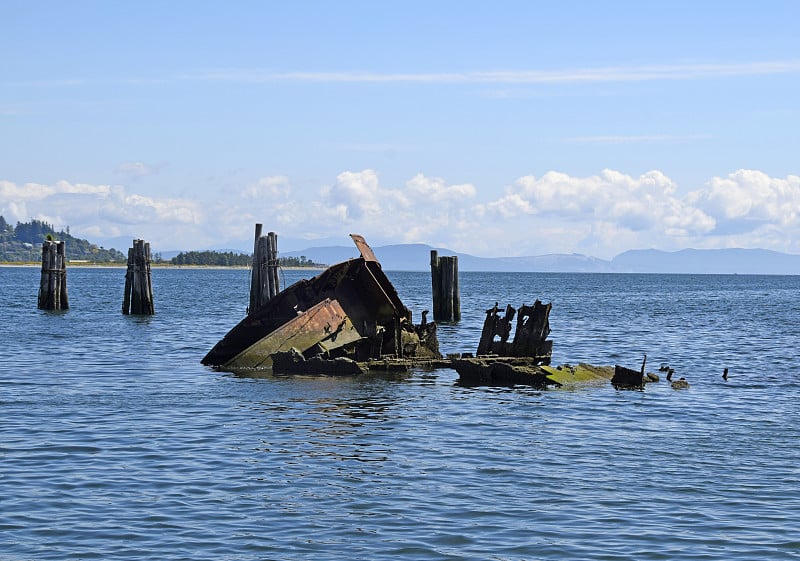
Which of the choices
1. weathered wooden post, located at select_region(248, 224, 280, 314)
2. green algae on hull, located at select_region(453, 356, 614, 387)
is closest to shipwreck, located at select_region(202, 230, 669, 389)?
green algae on hull, located at select_region(453, 356, 614, 387)

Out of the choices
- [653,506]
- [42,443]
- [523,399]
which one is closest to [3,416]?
[42,443]

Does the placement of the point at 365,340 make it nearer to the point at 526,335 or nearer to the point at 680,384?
the point at 526,335

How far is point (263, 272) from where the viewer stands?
36719mm

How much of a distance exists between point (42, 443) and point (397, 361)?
12.7 metres

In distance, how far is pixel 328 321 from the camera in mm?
27078

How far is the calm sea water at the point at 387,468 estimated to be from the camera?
1152 centimetres

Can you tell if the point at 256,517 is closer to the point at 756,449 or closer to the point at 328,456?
the point at 328,456

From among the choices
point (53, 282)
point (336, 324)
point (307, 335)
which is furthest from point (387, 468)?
point (53, 282)

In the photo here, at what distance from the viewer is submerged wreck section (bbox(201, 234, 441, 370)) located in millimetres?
26922

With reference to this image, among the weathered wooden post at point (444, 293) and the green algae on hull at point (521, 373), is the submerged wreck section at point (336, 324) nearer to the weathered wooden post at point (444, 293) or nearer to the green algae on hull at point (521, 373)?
the green algae on hull at point (521, 373)

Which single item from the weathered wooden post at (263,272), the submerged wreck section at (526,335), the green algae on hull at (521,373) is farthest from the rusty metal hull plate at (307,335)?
the weathered wooden post at (263,272)

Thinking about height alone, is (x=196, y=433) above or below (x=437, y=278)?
below

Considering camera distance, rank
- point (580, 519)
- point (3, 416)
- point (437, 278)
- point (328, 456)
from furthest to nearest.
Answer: point (437, 278) → point (3, 416) → point (328, 456) → point (580, 519)

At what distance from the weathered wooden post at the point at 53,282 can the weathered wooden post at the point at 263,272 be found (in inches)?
769
